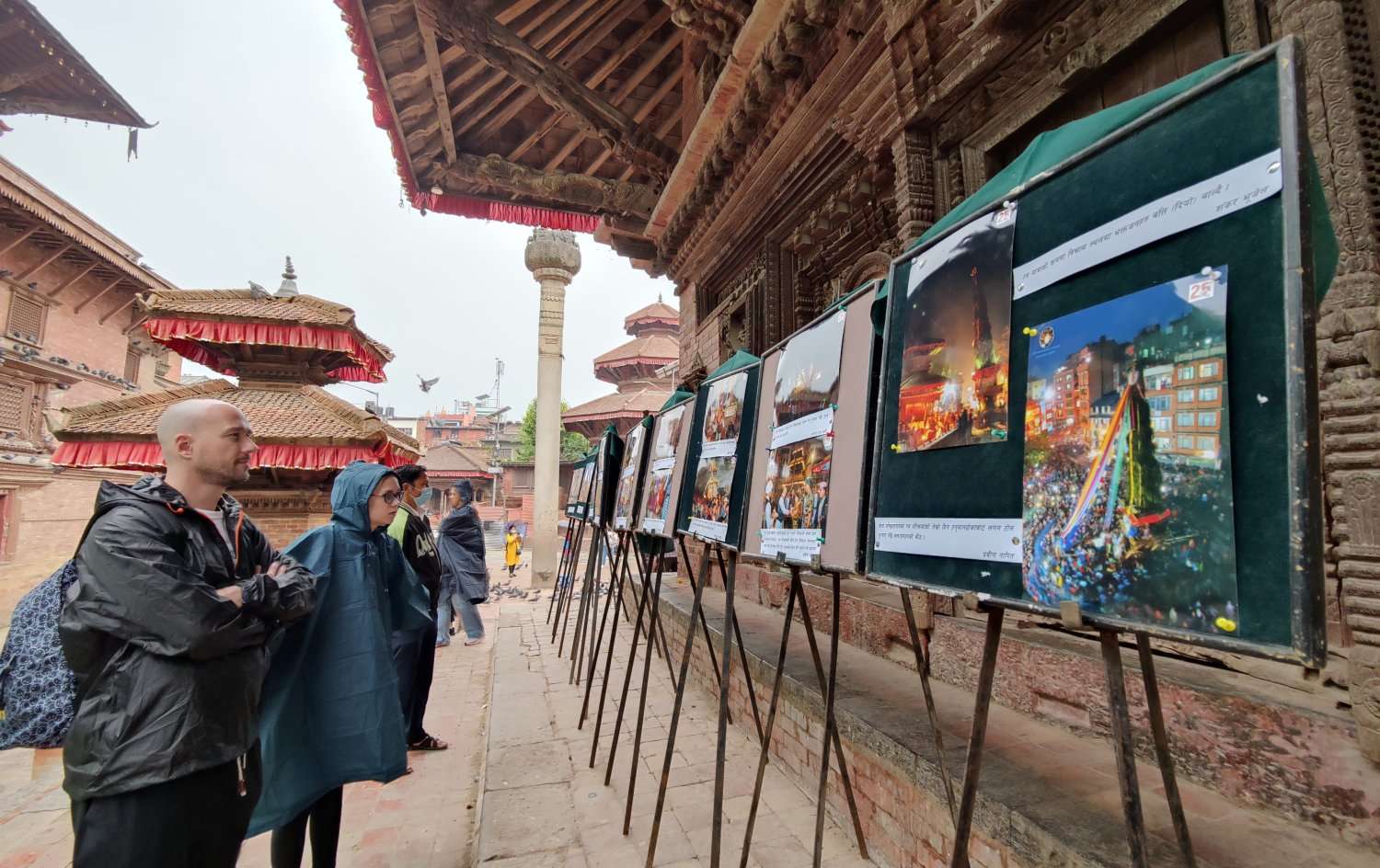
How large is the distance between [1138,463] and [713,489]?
1838mm

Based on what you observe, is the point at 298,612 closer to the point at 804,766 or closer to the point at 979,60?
the point at 804,766

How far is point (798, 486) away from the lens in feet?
6.93

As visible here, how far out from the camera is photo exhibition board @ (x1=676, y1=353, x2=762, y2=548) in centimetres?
252

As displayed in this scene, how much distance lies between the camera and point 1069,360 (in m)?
1.16

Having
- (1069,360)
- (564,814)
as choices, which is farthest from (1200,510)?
(564,814)

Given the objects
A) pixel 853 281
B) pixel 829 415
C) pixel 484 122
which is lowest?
pixel 829 415

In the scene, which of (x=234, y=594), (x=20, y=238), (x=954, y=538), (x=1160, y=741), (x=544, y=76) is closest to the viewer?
(x=1160, y=741)

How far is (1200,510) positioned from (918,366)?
748 millimetres

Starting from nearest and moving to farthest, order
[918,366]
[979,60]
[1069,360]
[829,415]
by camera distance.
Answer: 1. [1069,360]
2. [918,366]
3. [829,415]
4. [979,60]

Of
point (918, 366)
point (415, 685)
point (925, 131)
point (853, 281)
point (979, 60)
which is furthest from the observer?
point (853, 281)

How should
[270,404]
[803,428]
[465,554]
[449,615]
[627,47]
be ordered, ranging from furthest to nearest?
[270,404] < [449,615] < [465,554] < [627,47] < [803,428]

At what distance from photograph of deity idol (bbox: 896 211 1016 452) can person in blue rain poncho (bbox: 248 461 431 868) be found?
92.4 inches

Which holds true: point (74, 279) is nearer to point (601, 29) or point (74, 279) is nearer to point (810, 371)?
point (601, 29)

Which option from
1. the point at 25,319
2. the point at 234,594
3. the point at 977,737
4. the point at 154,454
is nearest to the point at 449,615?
the point at 154,454
